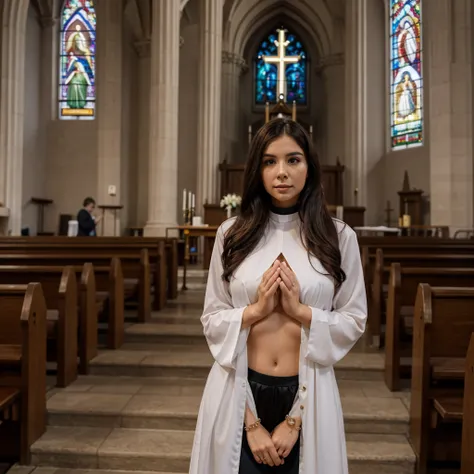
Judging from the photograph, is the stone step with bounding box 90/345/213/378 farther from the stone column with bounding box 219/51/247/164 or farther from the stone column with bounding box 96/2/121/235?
the stone column with bounding box 219/51/247/164

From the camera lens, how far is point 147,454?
120 inches

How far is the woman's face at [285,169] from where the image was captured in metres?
1.57

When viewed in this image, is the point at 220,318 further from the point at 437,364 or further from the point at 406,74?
the point at 406,74

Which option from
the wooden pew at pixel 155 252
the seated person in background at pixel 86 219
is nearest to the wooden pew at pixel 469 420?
the wooden pew at pixel 155 252

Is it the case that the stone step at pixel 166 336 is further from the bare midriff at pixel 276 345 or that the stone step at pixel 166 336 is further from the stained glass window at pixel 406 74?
the stained glass window at pixel 406 74

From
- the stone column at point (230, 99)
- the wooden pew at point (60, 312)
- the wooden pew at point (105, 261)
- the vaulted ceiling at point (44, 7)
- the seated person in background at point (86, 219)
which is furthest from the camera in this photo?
the stone column at point (230, 99)

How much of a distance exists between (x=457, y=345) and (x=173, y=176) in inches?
353

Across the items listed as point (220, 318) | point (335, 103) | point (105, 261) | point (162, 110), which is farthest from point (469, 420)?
point (335, 103)

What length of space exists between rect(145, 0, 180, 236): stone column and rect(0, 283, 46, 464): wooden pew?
7927mm

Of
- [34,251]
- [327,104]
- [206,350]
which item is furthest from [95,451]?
[327,104]

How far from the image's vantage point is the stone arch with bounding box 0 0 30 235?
12.0 meters

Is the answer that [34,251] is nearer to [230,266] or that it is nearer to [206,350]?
[206,350]

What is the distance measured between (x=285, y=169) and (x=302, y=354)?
560 millimetres

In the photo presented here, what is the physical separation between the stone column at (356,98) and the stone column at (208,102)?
3.70m
